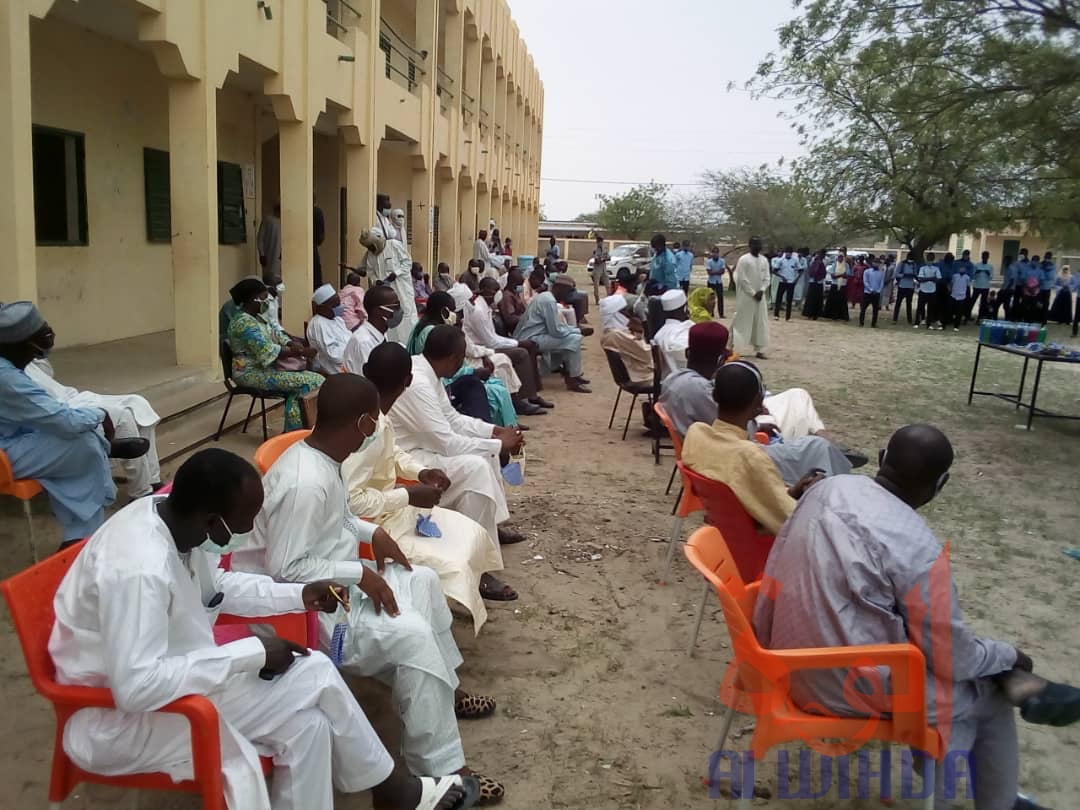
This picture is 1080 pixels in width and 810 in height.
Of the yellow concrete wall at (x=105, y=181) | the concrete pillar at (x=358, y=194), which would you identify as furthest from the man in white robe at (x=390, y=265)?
the yellow concrete wall at (x=105, y=181)

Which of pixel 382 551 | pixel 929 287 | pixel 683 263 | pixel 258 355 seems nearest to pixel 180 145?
pixel 258 355

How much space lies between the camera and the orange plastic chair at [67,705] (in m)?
1.93

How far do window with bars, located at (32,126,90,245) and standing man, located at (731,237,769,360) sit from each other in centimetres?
844

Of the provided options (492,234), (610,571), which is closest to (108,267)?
(610,571)

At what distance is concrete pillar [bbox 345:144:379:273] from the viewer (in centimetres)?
1162

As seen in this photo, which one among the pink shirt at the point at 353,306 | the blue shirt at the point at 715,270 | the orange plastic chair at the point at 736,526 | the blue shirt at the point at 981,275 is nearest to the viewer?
the orange plastic chair at the point at 736,526

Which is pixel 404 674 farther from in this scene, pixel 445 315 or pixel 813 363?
pixel 813 363

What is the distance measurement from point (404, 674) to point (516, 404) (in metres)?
6.19

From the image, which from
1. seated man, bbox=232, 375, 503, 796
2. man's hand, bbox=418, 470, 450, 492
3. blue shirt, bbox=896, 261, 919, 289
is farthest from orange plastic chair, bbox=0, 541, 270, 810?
blue shirt, bbox=896, 261, 919, 289

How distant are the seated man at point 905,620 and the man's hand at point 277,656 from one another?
4.30 ft

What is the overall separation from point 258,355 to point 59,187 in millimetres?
3550

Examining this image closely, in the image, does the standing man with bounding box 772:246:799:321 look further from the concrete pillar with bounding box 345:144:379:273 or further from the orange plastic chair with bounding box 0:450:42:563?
the orange plastic chair with bounding box 0:450:42:563

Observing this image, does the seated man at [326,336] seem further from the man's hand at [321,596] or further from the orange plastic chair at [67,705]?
the orange plastic chair at [67,705]

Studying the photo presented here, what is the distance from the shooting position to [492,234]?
826 inches
